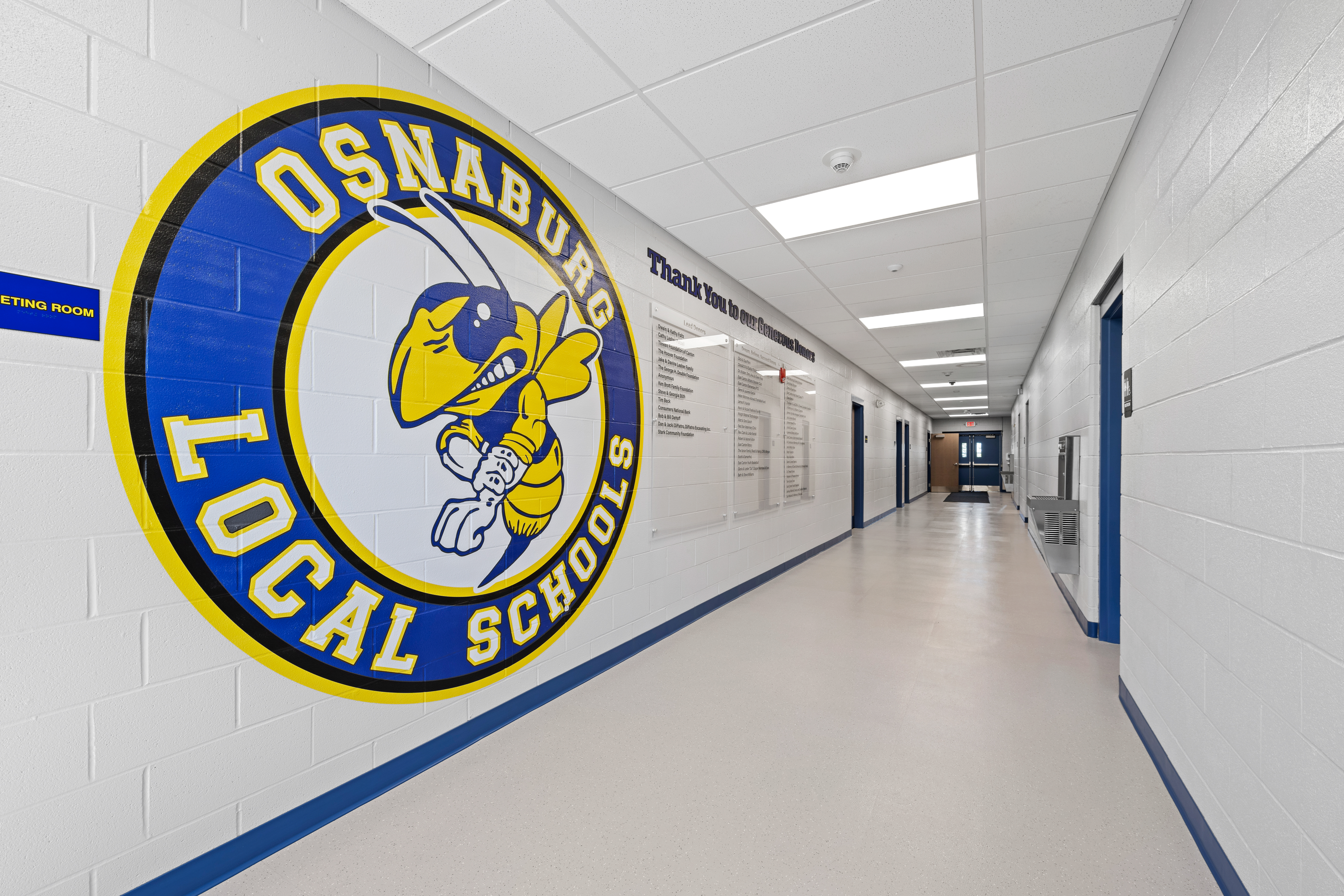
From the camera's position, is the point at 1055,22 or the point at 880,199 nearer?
the point at 1055,22

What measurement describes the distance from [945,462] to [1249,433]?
2041 cm

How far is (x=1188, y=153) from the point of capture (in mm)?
1845

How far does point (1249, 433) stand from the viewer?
4.63 feet

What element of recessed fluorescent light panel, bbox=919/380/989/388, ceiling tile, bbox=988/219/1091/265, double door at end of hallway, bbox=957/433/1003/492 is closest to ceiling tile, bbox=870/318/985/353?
ceiling tile, bbox=988/219/1091/265

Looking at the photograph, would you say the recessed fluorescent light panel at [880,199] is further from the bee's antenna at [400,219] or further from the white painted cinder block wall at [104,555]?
the white painted cinder block wall at [104,555]

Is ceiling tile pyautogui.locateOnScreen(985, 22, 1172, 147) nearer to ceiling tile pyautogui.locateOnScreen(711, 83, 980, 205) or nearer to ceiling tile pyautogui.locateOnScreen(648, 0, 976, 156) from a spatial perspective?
ceiling tile pyautogui.locateOnScreen(711, 83, 980, 205)

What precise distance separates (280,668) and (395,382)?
38.6 inches

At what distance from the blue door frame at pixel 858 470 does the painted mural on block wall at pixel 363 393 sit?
22.7 ft

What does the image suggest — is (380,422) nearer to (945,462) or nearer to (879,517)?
(879,517)

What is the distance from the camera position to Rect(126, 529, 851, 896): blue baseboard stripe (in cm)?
150

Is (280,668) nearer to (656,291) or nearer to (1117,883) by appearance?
(1117,883)

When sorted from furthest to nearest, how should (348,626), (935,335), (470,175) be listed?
(935,335) → (470,175) → (348,626)

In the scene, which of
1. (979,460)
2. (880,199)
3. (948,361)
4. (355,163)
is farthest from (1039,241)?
(979,460)

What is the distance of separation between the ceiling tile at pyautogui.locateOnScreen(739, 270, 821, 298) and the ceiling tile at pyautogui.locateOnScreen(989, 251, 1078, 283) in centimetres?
135
